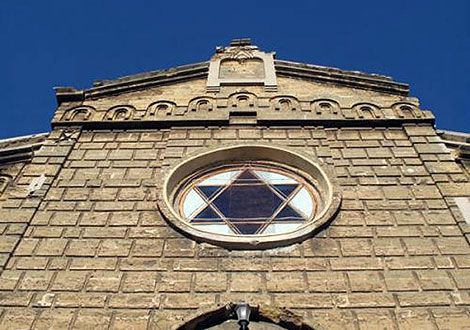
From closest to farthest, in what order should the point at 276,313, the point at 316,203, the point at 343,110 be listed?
the point at 276,313, the point at 316,203, the point at 343,110

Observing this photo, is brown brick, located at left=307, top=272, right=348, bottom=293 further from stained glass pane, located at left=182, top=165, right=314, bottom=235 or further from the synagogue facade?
stained glass pane, located at left=182, top=165, right=314, bottom=235

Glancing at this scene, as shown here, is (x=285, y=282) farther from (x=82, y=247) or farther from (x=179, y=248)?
(x=82, y=247)

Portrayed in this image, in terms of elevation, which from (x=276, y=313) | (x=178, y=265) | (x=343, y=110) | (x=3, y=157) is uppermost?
(x=343, y=110)

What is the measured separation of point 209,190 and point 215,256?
71.3 inches

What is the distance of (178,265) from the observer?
Result: 6.85 m

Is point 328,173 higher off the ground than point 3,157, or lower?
lower

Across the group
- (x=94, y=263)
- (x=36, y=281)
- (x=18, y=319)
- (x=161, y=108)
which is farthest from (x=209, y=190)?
(x=18, y=319)

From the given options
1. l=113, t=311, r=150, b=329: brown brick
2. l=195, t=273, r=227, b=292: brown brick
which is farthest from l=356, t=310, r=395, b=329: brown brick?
l=113, t=311, r=150, b=329: brown brick

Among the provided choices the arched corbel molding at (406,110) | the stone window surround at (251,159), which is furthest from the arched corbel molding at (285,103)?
the arched corbel molding at (406,110)

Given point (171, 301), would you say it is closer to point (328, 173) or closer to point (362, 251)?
point (362, 251)

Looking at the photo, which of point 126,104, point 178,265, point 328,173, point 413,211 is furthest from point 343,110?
point 178,265

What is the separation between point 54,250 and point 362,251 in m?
3.59

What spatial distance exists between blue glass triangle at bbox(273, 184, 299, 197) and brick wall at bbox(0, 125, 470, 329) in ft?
2.16

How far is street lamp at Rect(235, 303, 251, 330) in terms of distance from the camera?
5.92 meters
